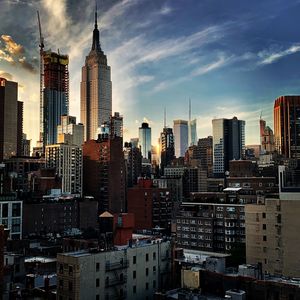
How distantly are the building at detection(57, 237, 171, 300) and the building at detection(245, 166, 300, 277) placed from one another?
17.5 metres

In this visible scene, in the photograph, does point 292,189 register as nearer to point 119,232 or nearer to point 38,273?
point 119,232

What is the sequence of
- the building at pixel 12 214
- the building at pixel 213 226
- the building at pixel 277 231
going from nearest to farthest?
the building at pixel 277 231, the building at pixel 213 226, the building at pixel 12 214

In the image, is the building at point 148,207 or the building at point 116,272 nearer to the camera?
the building at point 116,272

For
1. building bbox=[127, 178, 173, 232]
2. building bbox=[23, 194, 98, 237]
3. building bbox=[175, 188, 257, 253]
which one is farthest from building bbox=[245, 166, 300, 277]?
building bbox=[127, 178, 173, 232]

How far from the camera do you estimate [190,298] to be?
1941 inches

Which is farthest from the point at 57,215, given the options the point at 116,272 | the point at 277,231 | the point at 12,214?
the point at 116,272

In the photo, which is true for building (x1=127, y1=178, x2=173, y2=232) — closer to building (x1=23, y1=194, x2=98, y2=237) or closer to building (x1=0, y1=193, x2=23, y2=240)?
building (x1=23, y1=194, x2=98, y2=237)

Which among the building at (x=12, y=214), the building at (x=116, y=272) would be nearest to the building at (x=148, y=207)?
the building at (x=12, y=214)

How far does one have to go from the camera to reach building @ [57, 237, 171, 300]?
50.7m

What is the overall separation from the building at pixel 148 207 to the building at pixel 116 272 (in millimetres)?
99673

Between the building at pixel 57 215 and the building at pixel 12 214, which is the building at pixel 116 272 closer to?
the building at pixel 12 214

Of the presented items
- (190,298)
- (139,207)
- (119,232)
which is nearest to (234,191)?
(139,207)

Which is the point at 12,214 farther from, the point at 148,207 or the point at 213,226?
the point at 148,207

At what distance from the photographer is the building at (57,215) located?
134625 mm
